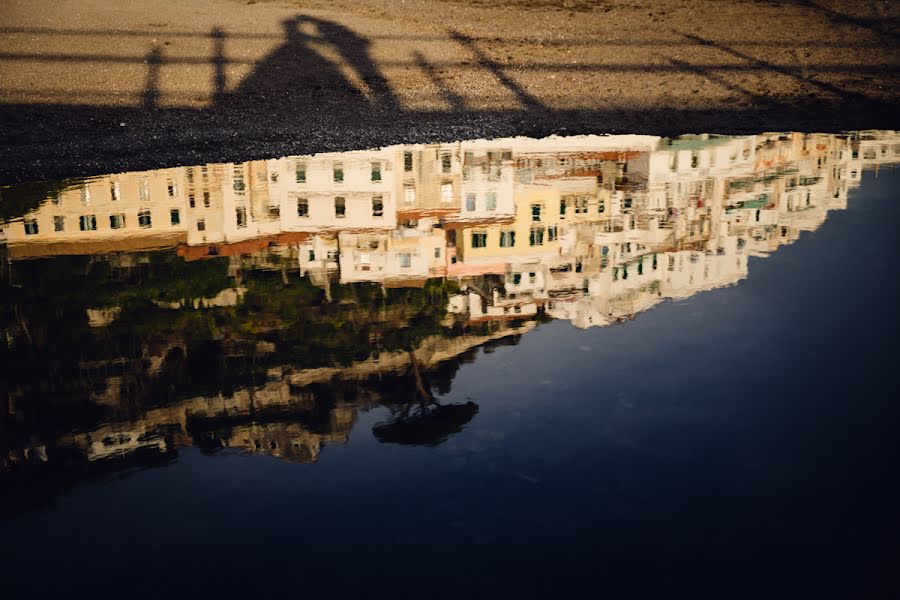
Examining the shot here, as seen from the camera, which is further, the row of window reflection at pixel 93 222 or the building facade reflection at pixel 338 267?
the row of window reflection at pixel 93 222

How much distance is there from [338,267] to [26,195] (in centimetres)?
515

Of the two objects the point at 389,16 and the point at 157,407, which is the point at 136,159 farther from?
the point at 389,16

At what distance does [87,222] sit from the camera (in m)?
10.8

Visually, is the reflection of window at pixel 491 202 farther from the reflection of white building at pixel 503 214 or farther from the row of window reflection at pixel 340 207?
the row of window reflection at pixel 340 207

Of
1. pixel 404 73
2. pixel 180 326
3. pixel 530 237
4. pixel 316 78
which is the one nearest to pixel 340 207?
pixel 530 237

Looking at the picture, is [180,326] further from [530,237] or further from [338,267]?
[530,237]

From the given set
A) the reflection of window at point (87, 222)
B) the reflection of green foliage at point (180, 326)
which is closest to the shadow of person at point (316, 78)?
the reflection of window at point (87, 222)

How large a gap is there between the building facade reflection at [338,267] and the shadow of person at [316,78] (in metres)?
3.11

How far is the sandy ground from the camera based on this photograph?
14711 mm

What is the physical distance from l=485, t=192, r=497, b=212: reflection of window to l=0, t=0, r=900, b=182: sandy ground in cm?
314

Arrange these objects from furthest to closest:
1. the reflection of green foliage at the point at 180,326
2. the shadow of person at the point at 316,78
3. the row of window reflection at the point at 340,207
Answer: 1. the shadow of person at the point at 316,78
2. the row of window reflection at the point at 340,207
3. the reflection of green foliage at the point at 180,326

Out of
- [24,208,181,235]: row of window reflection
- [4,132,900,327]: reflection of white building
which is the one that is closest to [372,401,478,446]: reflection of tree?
[4,132,900,327]: reflection of white building

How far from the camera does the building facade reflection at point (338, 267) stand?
6742mm

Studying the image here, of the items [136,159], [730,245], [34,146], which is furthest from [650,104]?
[34,146]
